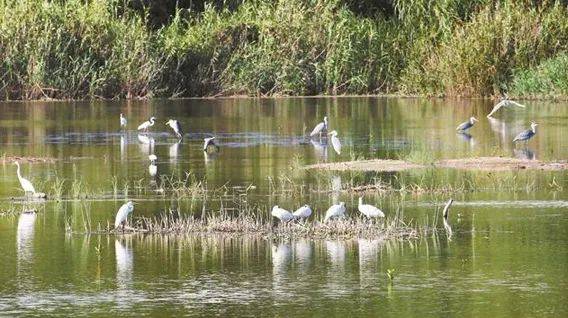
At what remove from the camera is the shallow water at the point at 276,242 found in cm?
1453

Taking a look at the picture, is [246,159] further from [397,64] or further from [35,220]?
[397,64]

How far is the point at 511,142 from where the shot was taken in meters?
31.3

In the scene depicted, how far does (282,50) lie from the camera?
50.7 m

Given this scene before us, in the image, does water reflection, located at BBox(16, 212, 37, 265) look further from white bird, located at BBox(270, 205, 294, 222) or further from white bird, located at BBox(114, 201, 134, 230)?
white bird, located at BBox(270, 205, 294, 222)

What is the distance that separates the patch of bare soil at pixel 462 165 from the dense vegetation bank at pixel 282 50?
1900 centimetres

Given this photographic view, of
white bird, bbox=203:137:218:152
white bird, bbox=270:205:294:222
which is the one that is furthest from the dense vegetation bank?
white bird, bbox=270:205:294:222

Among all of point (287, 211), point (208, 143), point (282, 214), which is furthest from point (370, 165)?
point (282, 214)

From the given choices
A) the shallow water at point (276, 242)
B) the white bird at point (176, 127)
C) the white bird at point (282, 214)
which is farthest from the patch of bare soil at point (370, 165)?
the white bird at point (282, 214)

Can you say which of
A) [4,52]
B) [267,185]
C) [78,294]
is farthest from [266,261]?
[4,52]

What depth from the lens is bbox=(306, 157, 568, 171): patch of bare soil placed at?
1025 inches

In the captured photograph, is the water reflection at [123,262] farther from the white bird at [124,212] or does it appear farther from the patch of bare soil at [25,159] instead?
the patch of bare soil at [25,159]

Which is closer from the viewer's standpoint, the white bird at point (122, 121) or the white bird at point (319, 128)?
the white bird at point (319, 128)

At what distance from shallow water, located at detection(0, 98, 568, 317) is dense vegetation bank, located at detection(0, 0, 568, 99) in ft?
40.6

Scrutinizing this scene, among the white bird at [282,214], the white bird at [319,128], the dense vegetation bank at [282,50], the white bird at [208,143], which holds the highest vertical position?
the dense vegetation bank at [282,50]
